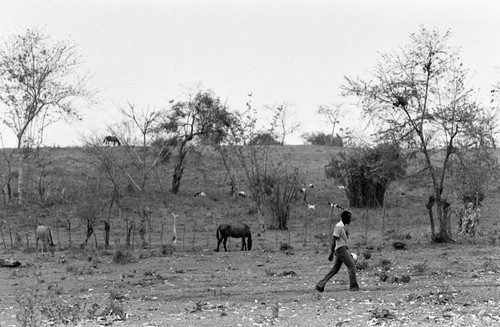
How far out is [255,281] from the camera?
17625 mm

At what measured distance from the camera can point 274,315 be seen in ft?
39.5

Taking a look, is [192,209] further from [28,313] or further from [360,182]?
[28,313]

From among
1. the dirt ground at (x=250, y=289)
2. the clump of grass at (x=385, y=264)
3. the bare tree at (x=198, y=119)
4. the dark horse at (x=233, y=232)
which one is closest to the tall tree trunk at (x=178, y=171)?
the bare tree at (x=198, y=119)

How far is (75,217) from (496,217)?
23094 millimetres

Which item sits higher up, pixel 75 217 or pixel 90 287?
pixel 75 217

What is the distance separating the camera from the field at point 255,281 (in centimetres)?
1221

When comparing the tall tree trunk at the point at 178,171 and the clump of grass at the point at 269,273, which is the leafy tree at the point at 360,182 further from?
the clump of grass at the point at 269,273

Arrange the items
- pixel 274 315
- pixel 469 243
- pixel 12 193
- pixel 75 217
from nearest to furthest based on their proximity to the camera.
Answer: pixel 274 315
pixel 469 243
pixel 75 217
pixel 12 193

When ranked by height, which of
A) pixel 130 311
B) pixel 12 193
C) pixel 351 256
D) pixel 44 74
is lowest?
pixel 130 311

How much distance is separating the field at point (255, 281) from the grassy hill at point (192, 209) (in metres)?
0.29

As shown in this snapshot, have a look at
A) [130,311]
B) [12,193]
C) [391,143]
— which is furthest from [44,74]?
[130,311]

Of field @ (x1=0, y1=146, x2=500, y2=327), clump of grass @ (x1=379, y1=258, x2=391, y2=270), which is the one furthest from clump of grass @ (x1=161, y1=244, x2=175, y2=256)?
clump of grass @ (x1=379, y1=258, x2=391, y2=270)

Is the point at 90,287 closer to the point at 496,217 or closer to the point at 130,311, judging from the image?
the point at 130,311

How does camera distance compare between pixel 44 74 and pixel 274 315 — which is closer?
pixel 274 315
